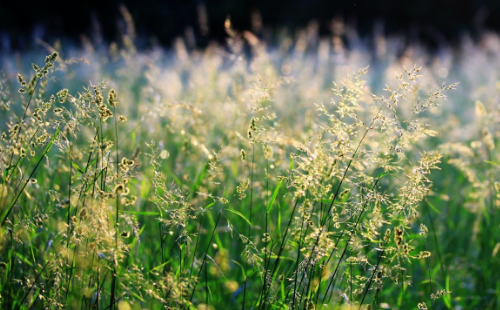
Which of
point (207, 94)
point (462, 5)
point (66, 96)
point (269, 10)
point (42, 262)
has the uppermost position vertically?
point (462, 5)

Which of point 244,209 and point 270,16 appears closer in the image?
point 244,209

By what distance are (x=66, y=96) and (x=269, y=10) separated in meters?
15.9

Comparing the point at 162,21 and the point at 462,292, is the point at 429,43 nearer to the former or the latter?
the point at 162,21

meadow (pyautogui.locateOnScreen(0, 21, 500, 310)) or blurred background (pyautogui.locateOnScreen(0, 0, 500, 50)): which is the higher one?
blurred background (pyautogui.locateOnScreen(0, 0, 500, 50))

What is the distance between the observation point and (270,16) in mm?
16484

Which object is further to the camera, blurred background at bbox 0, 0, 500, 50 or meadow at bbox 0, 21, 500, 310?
blurred background at bbox 0, 0, 500, 50

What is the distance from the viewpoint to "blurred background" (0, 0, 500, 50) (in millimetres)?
14344

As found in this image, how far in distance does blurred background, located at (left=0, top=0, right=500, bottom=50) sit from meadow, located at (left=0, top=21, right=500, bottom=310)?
1118 centimetres

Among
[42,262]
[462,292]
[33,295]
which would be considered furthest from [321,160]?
[462,292]

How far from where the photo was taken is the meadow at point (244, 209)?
53.8 inches

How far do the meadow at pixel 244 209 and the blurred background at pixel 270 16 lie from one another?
11.2 metres

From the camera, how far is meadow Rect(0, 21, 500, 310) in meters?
1.37

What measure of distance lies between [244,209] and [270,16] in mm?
14874

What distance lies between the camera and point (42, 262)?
182 centimetres
